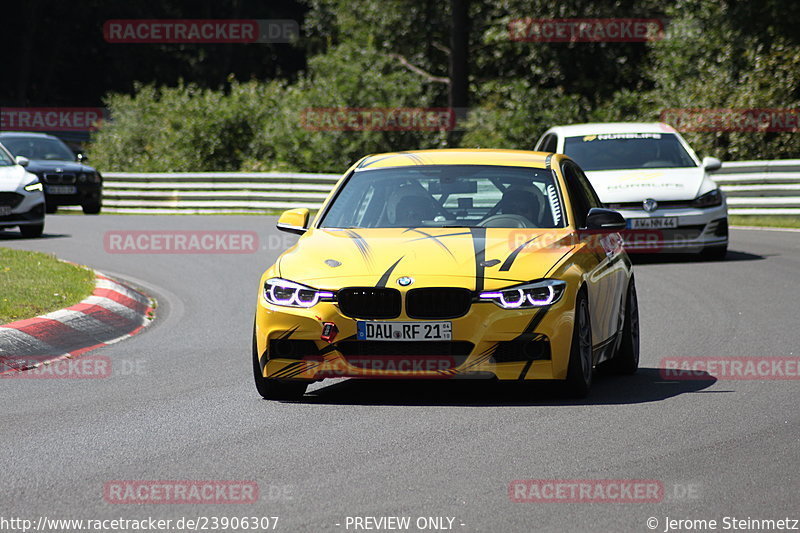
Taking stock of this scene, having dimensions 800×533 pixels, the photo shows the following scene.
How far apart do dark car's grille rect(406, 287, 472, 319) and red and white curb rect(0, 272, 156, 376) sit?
10.6 feet

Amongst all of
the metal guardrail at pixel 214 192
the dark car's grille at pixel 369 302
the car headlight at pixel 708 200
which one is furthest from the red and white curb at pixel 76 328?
the metal guardrail at pixel 214 192

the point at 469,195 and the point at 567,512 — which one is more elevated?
the point at 469,195

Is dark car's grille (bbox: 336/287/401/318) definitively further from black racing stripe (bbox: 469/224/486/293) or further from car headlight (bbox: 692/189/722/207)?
car headlight (bbox: 692/189/722/207)

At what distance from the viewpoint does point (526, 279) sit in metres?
7.71

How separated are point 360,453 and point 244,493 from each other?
0.94 meters

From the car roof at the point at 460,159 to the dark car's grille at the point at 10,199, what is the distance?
12.1 meters

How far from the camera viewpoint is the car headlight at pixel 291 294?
7.77 m

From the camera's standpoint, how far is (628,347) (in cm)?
915

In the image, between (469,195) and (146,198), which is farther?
(146,198)

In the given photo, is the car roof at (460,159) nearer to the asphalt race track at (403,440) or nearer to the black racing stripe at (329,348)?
the asphalt race track at (403,440)

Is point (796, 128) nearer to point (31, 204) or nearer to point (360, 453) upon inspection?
point (31, 204)

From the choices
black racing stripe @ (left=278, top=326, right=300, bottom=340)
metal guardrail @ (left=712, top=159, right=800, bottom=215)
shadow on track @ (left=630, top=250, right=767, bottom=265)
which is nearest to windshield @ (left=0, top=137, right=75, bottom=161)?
metal guardrail @ (left=712, top=159, right=800, bottom=215)

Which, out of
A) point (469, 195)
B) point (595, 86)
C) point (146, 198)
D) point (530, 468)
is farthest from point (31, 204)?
point (595, 86)

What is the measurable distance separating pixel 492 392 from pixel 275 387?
1275 mm
